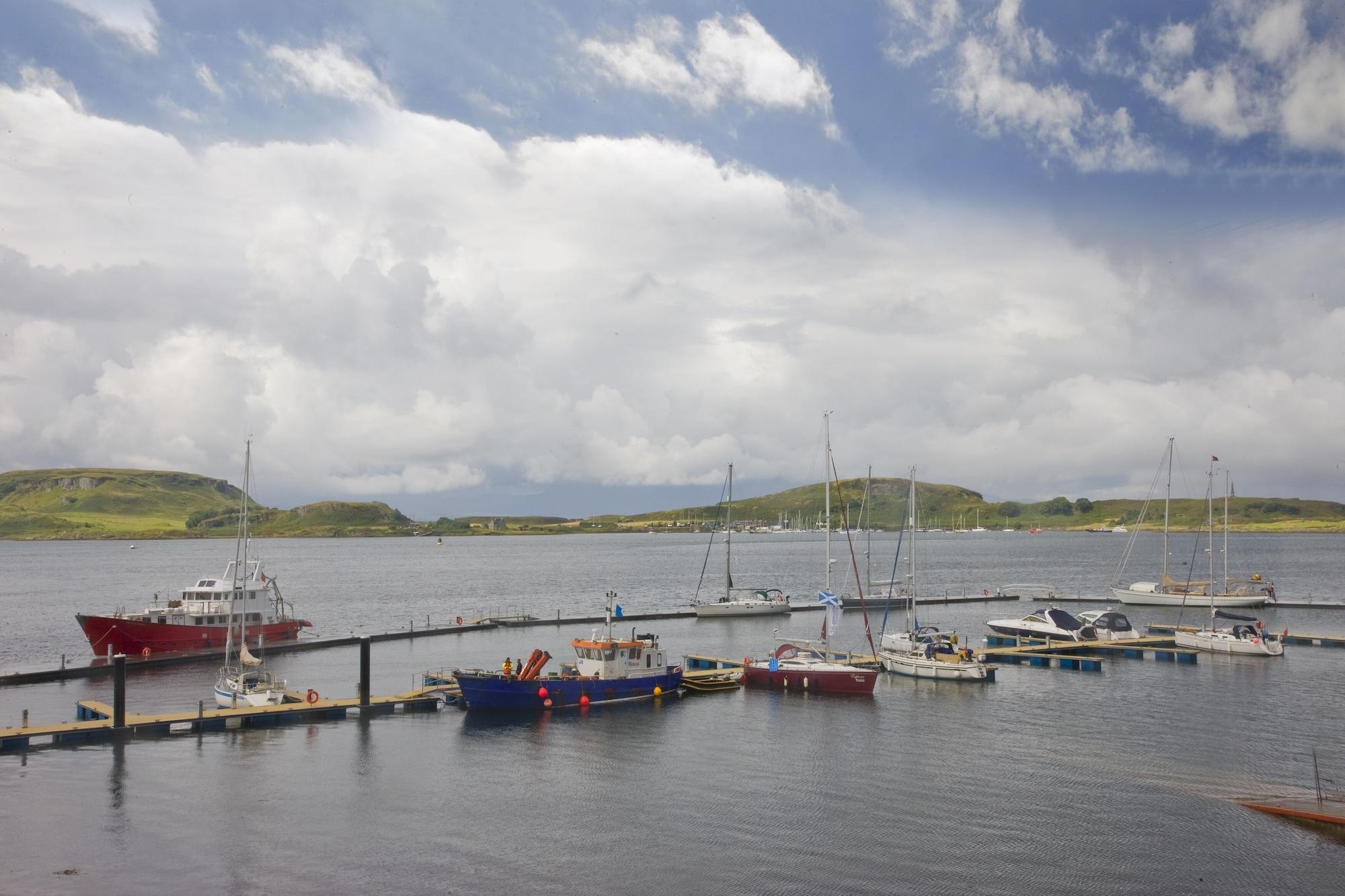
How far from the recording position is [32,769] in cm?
3819

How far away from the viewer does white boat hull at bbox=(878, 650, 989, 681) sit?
6112 cm

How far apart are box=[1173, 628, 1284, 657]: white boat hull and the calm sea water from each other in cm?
464

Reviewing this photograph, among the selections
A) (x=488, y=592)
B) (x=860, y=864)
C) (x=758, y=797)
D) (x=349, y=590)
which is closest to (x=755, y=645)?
(x=758, y=797)

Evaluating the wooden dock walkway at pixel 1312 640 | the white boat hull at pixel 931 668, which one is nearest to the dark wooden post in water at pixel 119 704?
the white boat hull at pixel 931 668

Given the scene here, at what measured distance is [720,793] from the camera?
3719cm

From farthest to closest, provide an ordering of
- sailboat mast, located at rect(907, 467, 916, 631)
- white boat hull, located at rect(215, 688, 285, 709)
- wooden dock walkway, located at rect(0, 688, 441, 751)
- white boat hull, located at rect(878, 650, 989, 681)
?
sailboat mast, located at rect(907, 467, 916, 631)
white boat hull, located at rect(878, 650, 989, 681)
white boat hull, located at rect(215, 688, 285, 709)
wooden dock walkway, located at rect(0, 688, 441, 751)

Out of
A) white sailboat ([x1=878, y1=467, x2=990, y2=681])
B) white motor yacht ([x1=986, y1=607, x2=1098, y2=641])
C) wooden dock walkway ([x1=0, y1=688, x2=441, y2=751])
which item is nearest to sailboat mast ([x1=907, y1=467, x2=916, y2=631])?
white sailboat ([x1=878, y1=467, x2=990, y2=681])

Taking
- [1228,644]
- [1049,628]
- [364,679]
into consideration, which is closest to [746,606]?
[1049,628]

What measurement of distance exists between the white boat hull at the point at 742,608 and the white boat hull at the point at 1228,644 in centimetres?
4284

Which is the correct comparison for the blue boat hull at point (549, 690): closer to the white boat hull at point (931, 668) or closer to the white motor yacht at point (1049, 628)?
the white boat hull at point (931, 668)

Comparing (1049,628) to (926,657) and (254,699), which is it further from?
(254,699)

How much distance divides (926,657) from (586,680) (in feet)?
77.7

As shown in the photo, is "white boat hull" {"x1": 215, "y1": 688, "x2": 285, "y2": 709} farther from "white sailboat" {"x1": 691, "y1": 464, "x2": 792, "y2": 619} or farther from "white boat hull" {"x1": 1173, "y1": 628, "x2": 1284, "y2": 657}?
"white boat hull" {"x1": 1173, "y1": 628, "x2": 1284, "y2": 657}

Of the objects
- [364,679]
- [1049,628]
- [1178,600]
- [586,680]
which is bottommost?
[1178,600]
